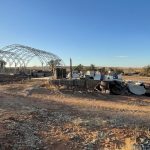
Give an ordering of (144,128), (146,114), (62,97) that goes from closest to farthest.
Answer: (144,128)
(146,114)
(62,97)

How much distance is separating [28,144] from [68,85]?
12997mm

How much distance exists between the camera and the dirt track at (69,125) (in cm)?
963

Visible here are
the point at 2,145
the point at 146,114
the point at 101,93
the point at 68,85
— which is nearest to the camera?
the point at 2,145

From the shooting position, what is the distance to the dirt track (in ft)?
31.6

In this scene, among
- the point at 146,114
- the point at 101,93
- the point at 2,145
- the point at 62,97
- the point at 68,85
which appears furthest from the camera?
the point at 68,85

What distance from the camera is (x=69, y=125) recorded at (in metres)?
11.5

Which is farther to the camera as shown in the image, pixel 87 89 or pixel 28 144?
pixel 87 89

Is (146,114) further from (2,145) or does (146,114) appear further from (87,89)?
(87,89)

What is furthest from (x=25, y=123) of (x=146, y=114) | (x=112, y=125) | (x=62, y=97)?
(x=62, y=97)

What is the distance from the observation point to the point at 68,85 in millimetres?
22406

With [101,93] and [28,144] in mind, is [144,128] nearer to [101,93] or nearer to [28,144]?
[28,144]

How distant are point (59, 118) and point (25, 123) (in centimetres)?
152

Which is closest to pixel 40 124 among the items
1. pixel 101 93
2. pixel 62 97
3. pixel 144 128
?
pixel 144 128

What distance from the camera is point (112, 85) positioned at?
858 inches
